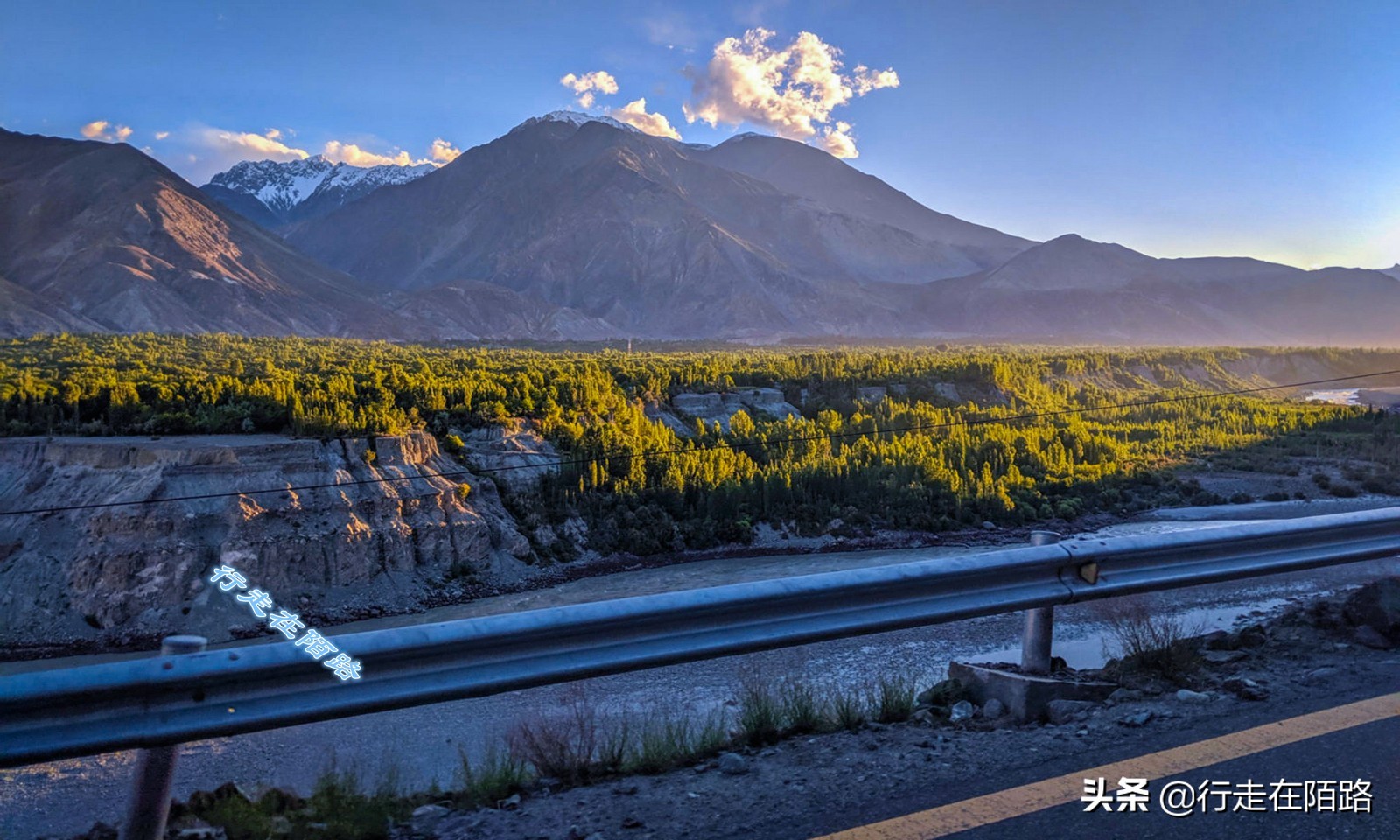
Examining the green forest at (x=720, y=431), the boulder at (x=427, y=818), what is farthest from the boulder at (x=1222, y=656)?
the green forest at (x=720, y=431)

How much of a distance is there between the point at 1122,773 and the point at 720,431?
95.0 feet

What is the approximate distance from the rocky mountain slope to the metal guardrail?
15.0 metres

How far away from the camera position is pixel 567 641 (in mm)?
3857

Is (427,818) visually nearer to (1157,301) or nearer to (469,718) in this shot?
(469,718)

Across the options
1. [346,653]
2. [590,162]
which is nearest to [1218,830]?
[346,653]

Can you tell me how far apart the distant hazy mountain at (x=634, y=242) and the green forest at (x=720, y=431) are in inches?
3166

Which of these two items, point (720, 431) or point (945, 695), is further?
point (720, 431)

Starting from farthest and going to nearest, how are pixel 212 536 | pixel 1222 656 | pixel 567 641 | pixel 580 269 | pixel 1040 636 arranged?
pixel 580 269 < pixel 212 536 < pixel 1222 656 < pixel 1040 636 < pixel 567 641

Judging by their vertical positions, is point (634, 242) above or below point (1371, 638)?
above

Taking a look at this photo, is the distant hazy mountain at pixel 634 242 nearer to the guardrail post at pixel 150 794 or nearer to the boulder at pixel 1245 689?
the boulder at pixel 1245 689

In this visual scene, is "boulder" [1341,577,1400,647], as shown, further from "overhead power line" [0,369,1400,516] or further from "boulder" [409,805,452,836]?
"overhead power line" [0,369,1400,516]

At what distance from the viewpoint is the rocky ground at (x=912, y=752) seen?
12.3 ft

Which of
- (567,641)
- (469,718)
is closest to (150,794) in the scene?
(567,641)

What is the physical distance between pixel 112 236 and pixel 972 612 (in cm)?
10628
